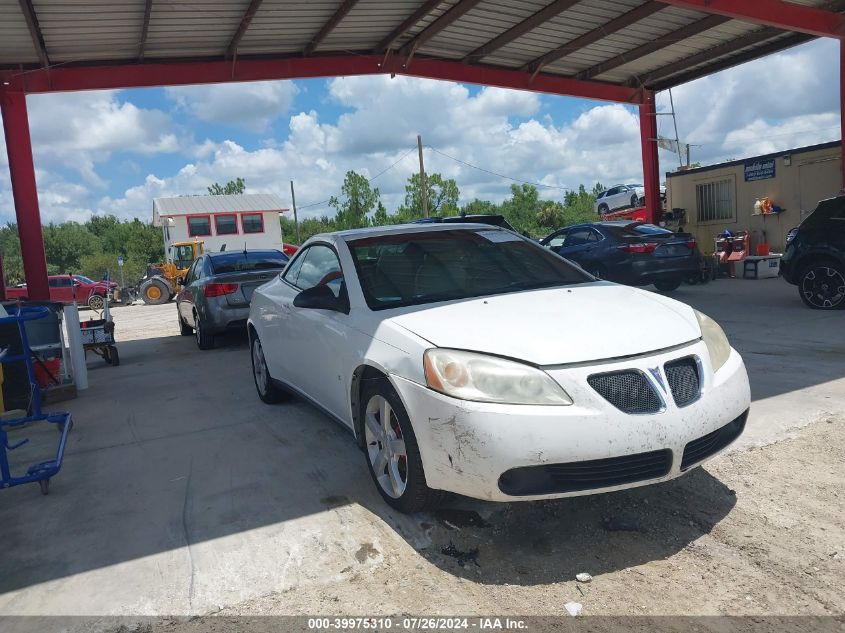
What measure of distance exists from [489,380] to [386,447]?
88cm

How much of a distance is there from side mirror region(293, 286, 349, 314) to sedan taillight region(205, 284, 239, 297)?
558 centimetres

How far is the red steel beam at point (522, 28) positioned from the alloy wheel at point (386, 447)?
1085 centimetres

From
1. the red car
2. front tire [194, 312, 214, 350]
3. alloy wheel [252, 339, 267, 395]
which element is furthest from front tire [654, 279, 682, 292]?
the red car

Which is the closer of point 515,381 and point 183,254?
point 515,381

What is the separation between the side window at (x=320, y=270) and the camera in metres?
4.51

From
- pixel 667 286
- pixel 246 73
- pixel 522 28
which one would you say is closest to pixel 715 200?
pixel 667 286

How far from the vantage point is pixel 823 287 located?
9977 mm

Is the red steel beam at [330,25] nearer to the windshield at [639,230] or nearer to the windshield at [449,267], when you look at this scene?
the windshield at [639,230]

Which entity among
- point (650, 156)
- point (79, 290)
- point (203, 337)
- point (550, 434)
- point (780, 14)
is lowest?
point (203, 337)

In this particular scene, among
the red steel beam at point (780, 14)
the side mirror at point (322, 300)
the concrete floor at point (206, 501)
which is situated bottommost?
the concrete floor at point (206, 501)

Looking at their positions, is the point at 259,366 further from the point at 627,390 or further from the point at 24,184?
the point at 24,184

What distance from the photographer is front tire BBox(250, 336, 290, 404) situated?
19.6ft

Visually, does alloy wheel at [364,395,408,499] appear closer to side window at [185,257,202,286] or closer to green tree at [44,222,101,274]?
side window at [185,257,202,286]

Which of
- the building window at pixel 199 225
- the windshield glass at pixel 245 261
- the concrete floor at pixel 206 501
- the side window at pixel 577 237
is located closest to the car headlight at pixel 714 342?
the concrete floor at pixel 206 501
